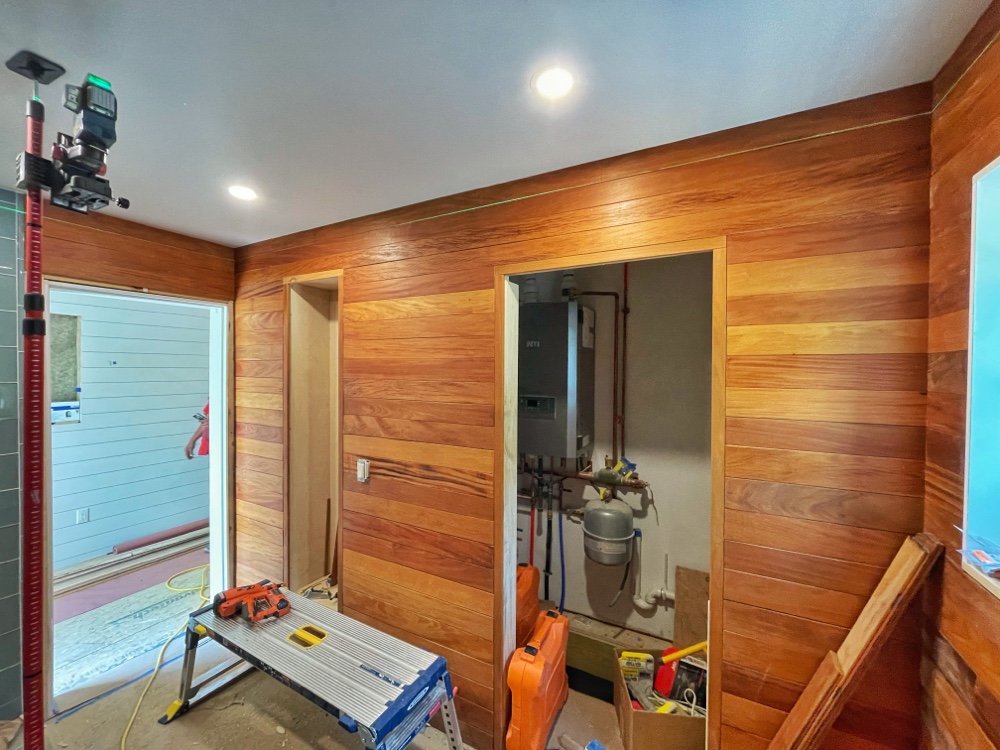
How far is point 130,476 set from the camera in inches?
141

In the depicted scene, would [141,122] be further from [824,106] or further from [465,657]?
[465,657]

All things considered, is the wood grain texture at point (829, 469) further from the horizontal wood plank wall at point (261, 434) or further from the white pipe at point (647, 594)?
the horizontal wood plank wall at point (261, 434)

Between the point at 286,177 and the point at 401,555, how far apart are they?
1776 millimetres

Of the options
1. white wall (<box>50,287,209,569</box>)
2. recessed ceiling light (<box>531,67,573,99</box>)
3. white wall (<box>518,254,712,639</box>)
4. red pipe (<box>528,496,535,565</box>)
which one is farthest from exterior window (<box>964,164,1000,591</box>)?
white wall (<box>50,287,209,569</box>)

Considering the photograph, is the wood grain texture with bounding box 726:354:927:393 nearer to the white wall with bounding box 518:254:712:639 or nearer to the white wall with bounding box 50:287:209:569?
the white wall with bounding box 518:254:712:639

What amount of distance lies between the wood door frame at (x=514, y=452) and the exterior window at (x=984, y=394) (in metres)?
0.51

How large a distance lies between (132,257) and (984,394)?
11.2 feet

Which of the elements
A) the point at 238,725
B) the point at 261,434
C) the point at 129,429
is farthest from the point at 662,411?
the point at 129,429

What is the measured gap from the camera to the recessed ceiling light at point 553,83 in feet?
3.28

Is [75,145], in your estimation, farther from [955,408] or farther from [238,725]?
[238,725]

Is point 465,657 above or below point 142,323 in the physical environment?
below

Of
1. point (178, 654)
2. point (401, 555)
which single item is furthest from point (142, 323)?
point (401, 555)

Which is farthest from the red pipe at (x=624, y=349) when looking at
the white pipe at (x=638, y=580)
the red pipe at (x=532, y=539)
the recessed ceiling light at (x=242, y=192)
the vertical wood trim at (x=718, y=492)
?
the recessed ceiling light at (x=242, y=192)

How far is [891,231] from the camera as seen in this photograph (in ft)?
3.50
